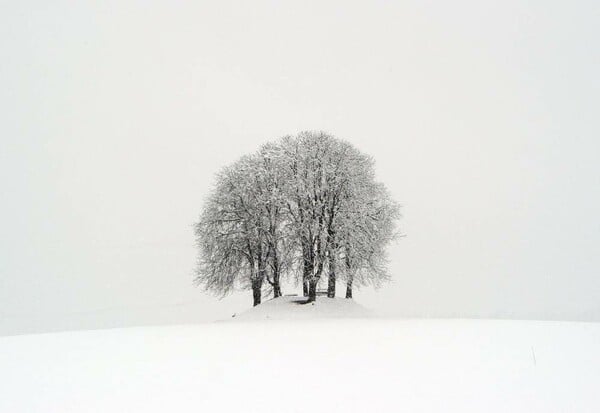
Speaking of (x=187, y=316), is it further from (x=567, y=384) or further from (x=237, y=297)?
(x=567, y=384)

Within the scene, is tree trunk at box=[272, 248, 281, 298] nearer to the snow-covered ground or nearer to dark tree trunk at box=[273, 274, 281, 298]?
dark tree trunk at box=[273, 274, 281, 298]

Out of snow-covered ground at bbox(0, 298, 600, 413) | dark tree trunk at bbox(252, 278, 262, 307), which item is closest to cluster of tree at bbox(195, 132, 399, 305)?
dark tree trunk at bbox(252, 278, 262, 307)

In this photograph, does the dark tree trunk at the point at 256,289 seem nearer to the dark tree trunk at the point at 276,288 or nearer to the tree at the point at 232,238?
the tree at the point at 232,238

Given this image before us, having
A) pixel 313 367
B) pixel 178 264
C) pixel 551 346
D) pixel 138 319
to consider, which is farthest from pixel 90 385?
pixel 178 264

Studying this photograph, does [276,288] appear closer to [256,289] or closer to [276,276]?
[276,276]

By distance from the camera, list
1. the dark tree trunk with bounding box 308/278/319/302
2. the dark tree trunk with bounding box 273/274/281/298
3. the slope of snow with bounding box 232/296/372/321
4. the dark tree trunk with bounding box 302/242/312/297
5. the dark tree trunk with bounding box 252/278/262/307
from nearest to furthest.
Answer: the slope of snow with bounding box 232/296/372/321, the dark tree trunk with bounding box 308/278/319/302, the dark tree trunk with bounding box 302/242/312/297, the dark tree trunk with bounding box 252/278/262/307, the dark tree trunk with bounding box 273/274/281/298

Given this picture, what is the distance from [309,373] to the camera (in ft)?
33.1

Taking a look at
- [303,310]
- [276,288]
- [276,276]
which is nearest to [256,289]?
[276,288]

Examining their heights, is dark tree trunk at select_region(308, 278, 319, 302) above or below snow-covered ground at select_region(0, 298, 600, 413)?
above

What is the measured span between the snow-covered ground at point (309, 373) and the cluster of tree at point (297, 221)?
15626mm

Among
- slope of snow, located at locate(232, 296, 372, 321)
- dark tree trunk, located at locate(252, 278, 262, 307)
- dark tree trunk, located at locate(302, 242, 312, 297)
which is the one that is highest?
dark tree trunk, located at locate(302, 242, 312, 297)

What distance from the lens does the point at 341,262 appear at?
31719 millimetres

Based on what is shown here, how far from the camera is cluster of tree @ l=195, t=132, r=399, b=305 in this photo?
32.3 m

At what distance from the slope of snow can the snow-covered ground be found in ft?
43.2
